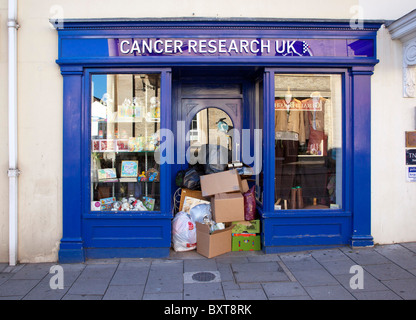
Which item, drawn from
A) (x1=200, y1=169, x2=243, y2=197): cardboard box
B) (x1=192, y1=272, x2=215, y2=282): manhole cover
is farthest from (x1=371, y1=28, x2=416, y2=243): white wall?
(x1=192, y1=272, x2=215, y2=282): manhole cover

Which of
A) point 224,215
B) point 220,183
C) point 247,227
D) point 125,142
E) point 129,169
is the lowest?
point 247,227

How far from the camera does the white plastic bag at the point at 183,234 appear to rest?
5.30 m

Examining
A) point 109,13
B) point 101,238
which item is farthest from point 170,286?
point 109,13

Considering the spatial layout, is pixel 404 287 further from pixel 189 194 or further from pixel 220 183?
pixel 189 194

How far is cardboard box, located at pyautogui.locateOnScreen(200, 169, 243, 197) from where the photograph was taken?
218 inches

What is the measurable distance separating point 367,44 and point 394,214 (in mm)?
2640

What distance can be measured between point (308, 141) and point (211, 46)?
2.20 m

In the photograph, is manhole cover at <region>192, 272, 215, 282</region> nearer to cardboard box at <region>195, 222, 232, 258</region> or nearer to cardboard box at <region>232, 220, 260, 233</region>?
cardboard box at <region>195, 222, 232, 258</region>

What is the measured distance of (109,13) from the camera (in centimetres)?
518

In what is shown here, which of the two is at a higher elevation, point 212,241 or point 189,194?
point 189,194

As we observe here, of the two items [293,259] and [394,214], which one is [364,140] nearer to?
[394,214]

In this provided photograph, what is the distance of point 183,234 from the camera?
5289 mm

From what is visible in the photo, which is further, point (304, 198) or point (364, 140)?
point (304, 198)

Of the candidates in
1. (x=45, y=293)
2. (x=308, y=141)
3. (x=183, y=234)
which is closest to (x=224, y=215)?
(x=183, y=234)
